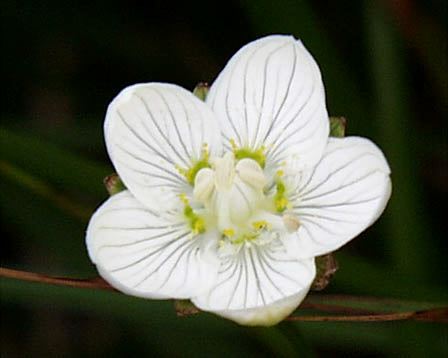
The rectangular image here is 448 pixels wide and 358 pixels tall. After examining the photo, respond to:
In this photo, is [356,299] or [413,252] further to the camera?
[413,252]

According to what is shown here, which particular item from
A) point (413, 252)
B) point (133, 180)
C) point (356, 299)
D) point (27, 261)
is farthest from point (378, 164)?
point (27, 261)

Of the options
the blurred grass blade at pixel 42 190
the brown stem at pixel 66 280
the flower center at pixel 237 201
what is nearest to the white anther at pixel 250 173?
the flower center at pixel 237 201

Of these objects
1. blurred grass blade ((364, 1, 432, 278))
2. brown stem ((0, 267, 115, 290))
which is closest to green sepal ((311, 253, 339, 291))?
brown stem ((0, 267, 115, 290))

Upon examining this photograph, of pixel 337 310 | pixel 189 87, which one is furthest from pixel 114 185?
pixel 189 87

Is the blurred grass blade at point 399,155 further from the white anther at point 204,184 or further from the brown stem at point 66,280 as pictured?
the brown stem at point 66,280

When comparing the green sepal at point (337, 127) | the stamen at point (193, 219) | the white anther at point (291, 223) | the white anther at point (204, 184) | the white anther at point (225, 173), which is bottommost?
the stamen at point (193, 219)

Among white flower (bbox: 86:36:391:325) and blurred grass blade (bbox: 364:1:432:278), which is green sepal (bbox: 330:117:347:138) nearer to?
white flower (bbox: 86:36:391:325)

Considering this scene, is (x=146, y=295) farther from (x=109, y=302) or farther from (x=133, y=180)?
(x=109, y=302)
